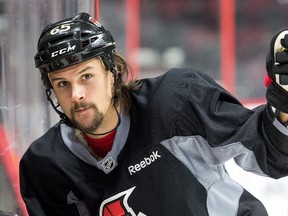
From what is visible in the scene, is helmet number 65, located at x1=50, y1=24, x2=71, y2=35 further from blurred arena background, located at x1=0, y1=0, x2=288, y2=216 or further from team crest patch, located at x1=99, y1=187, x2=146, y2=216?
blurred arena background, located at x1=0, y1=0, x2=288, y2=216

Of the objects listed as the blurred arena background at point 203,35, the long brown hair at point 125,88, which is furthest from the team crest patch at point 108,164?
the blurred arena background at point 203,35

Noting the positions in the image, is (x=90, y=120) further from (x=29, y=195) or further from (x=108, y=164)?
(x=29, y=195)

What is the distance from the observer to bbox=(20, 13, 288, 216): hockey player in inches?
61.7

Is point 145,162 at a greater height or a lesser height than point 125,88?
lesser

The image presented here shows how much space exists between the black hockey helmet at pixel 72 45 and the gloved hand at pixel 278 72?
46 cm

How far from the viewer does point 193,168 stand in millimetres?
1622

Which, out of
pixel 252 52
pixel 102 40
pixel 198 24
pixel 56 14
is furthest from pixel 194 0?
pixel 102 40

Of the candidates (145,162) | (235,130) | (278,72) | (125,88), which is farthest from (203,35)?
(278,72)

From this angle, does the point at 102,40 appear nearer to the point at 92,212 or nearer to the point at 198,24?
the point at 92,212

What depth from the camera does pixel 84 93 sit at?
161cm

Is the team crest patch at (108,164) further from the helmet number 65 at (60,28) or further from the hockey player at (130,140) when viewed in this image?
the helmet number 65 at (60,28)

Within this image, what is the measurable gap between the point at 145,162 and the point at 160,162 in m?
0.04

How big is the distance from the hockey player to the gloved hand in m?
0.16

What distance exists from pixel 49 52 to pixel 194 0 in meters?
2.51
